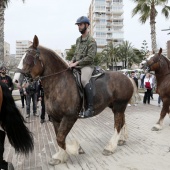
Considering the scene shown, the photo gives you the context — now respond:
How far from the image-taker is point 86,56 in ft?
16.2

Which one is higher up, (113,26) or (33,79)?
(113,26)

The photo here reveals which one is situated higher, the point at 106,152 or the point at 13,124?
the point at 13,124

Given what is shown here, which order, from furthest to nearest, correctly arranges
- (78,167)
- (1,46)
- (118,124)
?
(1,46) < (118,124) < (78,167)

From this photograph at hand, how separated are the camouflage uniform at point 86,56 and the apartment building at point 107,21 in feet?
319

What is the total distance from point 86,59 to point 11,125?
76.5 inches

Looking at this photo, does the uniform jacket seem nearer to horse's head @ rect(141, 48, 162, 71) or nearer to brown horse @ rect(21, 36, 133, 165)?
brown horse @ rect(21, 36, 133, 165)

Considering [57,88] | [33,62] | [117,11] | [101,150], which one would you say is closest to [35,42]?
[33,62]

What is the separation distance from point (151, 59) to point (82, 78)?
13.0ft

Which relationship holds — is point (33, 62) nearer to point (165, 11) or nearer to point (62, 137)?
point (62, 137)

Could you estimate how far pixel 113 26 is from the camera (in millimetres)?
104062

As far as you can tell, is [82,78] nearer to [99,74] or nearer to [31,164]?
[99,74]

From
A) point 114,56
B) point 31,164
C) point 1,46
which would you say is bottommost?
point 31,164

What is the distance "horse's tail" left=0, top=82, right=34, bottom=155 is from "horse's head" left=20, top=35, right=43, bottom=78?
601 mm

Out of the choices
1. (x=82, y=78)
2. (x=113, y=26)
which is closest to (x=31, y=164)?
(x=82, y=78)
